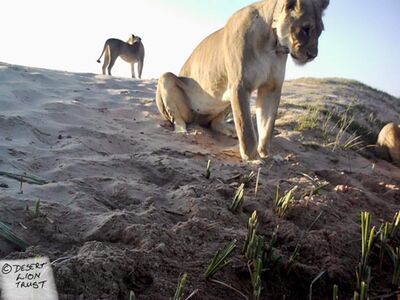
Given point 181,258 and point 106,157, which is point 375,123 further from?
point 181,258

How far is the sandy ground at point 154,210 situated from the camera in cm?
200

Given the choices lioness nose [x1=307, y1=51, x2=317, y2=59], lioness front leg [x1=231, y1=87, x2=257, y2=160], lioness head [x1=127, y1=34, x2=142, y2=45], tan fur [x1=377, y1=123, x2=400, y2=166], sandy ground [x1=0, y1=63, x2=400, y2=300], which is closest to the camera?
sandy ground [x1=0, y1=63, x2=400, y2=300]

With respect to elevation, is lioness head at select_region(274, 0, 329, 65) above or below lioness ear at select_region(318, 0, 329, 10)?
below

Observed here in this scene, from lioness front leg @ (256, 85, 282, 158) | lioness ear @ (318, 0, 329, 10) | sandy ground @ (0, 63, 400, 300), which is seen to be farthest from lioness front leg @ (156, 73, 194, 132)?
lioness ear @ (318, 0, 329, 10)

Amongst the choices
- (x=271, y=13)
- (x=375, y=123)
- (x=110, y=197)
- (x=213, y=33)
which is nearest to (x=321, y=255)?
(x=110, y=197)

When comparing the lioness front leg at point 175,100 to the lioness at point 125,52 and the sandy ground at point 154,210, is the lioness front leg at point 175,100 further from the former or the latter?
the lioness at point 125,52

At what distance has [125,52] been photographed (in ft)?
65.4

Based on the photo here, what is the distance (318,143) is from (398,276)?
386 centimetres

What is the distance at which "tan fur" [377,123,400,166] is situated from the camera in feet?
22.0

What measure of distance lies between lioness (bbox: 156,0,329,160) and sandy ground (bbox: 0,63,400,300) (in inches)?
21.2

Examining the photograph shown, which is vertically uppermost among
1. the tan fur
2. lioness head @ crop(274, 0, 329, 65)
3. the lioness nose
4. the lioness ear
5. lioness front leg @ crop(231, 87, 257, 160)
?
the lioness ear

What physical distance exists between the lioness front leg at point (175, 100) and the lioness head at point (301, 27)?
6.69 feet

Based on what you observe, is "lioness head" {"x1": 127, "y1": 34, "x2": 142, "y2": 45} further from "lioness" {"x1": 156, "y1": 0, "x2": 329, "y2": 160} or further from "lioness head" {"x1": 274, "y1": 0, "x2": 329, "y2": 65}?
"lioness head" {"x1": 274, "y1": 0, "x2": 329, "y2": 65}

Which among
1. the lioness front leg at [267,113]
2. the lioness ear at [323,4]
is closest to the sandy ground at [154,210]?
the lioness front leg at [267,113]
